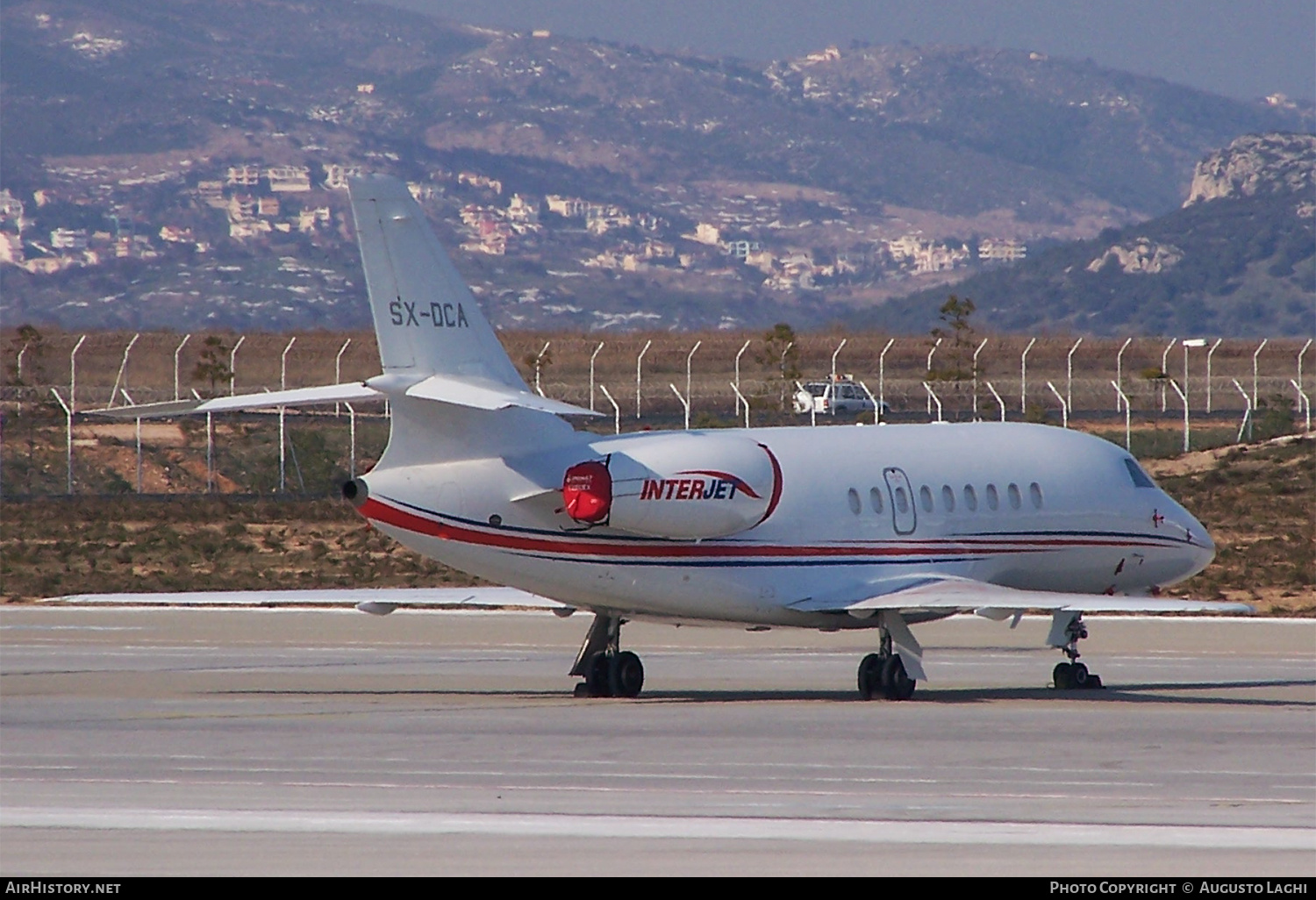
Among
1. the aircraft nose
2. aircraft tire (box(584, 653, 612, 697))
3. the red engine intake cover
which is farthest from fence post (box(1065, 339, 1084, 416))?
the red engine intake cover

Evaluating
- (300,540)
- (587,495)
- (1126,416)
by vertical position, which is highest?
(587,495)

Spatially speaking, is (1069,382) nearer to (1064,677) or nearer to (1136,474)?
(1136,474)

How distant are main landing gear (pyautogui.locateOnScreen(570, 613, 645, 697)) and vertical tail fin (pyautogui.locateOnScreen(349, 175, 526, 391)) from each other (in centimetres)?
355

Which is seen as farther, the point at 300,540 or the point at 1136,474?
the point at 300,540

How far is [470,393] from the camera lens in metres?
22.7

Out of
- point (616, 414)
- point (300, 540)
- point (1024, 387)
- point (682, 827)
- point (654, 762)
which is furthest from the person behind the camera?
point (1024, 387)

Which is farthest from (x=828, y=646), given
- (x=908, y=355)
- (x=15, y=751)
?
(x=908, y=355)

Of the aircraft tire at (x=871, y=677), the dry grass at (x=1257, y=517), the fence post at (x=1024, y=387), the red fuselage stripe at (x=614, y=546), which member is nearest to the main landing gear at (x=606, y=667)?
the red fuselage stripe at (x=614, y=546)

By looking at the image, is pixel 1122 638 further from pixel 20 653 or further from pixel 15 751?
pixel 15 751

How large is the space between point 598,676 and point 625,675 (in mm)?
305

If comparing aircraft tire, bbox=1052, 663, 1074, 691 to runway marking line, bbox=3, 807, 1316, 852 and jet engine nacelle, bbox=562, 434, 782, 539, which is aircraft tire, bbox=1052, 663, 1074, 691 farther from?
runway marking line, bbox=3, 807, 1316, 852

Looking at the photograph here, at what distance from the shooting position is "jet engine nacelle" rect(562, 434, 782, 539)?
23422mm

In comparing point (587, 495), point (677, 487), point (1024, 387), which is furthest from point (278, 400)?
point (1024, 387)

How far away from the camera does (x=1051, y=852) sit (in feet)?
43.3
